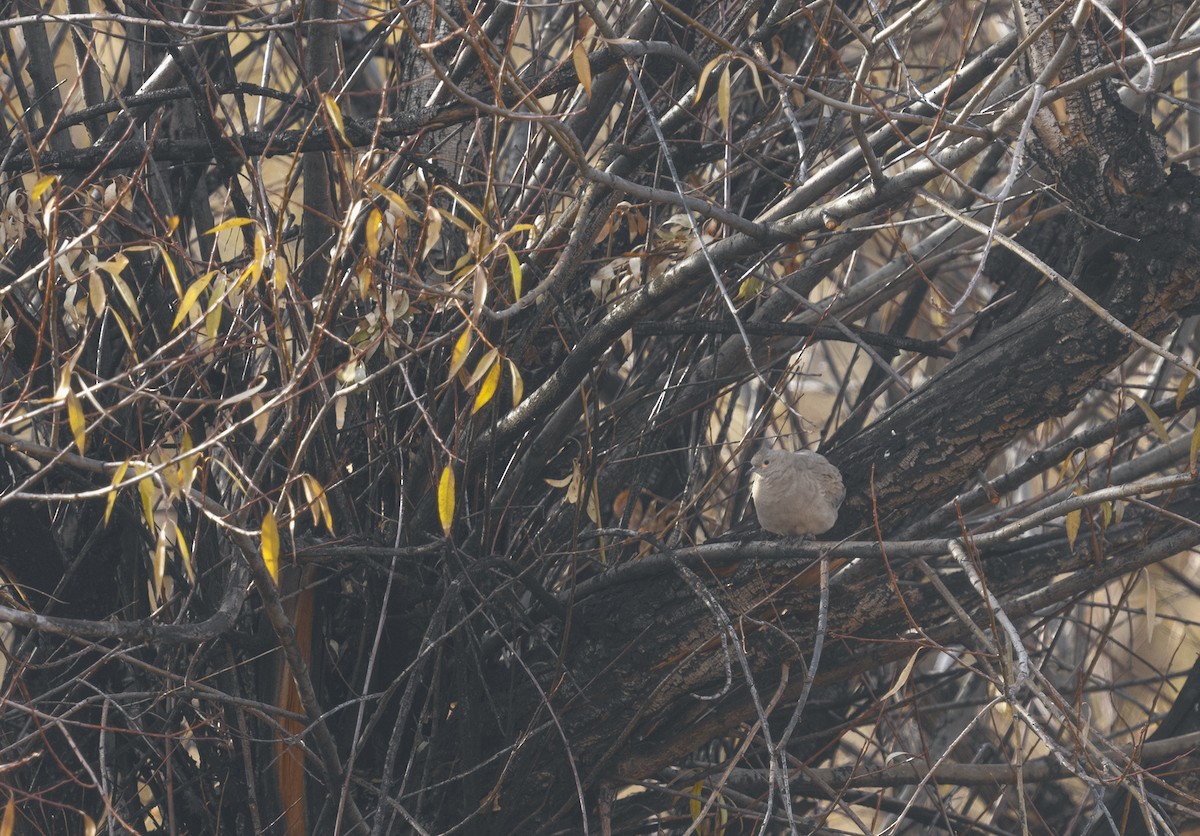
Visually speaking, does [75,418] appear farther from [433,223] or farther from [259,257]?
→ [433,223]

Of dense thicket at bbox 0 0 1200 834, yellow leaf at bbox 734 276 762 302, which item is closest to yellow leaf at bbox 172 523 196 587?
dense thicket at bbox 0 0 1200 834

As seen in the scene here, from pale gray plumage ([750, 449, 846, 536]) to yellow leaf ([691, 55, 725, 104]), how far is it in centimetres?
104

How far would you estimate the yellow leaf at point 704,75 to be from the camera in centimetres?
270

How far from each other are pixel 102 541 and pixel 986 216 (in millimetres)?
3194

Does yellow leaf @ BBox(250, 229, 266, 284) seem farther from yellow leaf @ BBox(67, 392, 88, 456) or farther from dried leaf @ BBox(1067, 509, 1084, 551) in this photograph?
dried leaf @ BBox(1067, 509, 1084, 551)

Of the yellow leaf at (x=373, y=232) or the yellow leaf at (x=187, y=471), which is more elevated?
the yellow leaf at (x=373, y=232)

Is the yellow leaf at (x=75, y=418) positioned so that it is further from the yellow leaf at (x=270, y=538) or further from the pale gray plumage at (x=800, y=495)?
the pale gray plumage at (x=800, y=495)

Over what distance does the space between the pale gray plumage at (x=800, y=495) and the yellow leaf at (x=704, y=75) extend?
1.04 m

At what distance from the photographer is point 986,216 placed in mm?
4527

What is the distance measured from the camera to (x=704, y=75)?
2.70 meters

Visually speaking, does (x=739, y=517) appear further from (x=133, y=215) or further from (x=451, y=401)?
(x=133, y=215)

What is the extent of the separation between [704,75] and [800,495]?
1.33 m

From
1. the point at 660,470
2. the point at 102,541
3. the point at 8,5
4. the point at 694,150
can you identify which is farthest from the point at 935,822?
the point at 8,5

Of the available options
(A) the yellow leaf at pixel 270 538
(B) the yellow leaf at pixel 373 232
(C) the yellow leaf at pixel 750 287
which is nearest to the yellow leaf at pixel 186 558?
(A) the yellow leaf at pixel 270 538
